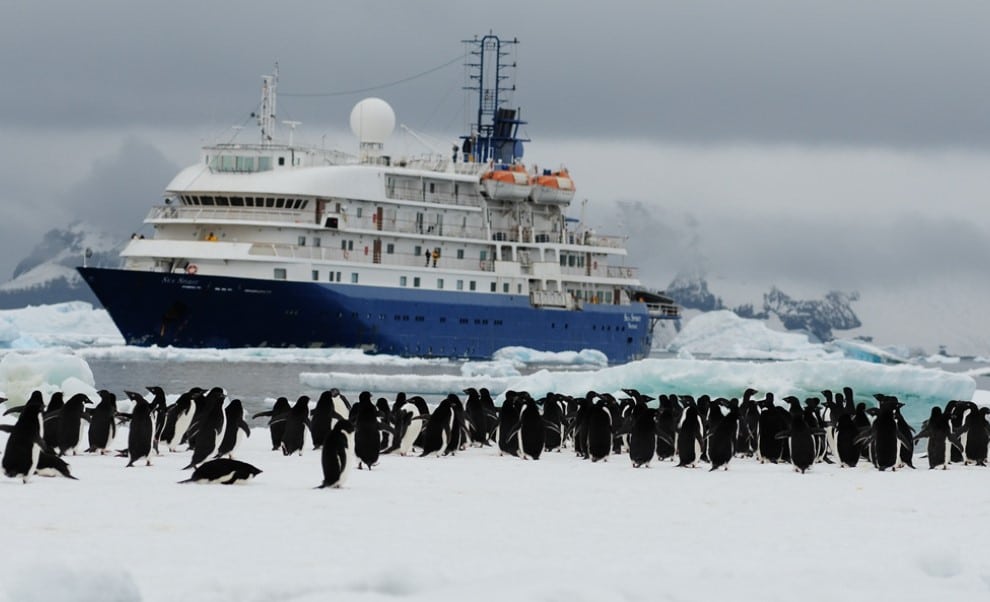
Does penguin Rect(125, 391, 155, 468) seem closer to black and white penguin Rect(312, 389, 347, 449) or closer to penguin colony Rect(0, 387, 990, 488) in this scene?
penguin colony Rect(0, 387, 990, 488)

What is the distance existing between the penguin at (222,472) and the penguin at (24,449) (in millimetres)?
1029

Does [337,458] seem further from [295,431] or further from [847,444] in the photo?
[847,444]

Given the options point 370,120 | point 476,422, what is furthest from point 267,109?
point 476,422

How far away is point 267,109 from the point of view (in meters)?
56.3

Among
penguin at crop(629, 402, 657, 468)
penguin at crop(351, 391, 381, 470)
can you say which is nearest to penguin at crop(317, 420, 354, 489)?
penguin at crop(351, 391, 381, 470)

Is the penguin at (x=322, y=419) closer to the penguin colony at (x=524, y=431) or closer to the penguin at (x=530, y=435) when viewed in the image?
the penguin colony at (x=524, y=431)

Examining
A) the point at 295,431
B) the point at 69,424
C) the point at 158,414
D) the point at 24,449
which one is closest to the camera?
the point at 24,449

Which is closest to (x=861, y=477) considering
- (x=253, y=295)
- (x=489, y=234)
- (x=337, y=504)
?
(x=337, y=504)

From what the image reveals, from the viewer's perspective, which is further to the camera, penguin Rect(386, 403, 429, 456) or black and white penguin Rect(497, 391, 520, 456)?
black and white penguin Rect(497, 391, 520, 456)

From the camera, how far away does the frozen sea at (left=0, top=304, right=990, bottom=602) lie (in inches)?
276

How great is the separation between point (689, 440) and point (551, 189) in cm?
4438

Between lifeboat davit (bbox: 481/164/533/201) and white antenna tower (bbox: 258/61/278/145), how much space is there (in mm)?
7888

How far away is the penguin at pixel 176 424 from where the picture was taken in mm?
14008

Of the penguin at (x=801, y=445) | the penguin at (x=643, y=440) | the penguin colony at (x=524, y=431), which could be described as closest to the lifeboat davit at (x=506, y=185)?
the penguin colony at (x=524, y=431)
